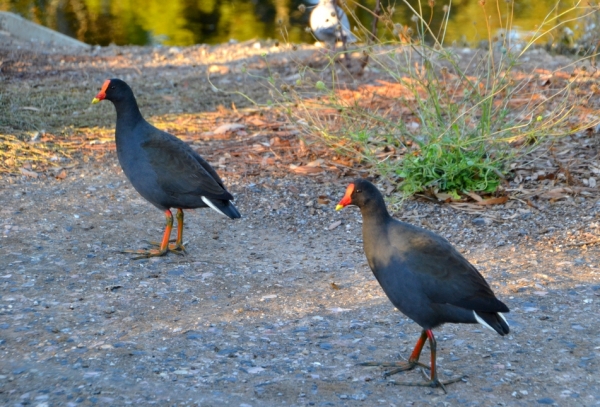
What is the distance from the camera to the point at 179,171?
557cm

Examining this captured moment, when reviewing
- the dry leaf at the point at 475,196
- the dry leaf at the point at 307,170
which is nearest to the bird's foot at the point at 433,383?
the dry leaf at the point at 475,196

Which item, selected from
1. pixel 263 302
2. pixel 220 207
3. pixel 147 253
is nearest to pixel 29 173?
pixel 147 253

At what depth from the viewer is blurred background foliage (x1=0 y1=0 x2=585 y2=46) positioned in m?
14.5

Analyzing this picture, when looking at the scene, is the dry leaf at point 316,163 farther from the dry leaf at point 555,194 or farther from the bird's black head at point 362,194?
the bird's black head at point 362,194

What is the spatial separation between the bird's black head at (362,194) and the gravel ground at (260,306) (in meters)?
0.81

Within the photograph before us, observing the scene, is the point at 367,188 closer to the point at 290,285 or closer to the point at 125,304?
the point at 290,285

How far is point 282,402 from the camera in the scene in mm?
3729

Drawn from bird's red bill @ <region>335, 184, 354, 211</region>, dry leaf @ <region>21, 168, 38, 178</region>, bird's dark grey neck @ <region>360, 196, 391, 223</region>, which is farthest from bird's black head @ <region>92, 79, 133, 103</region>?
bird's dark grey neck @ <region>360, 196, 391, 223</region>

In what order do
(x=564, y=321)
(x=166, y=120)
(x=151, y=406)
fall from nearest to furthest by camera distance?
(x=151, y=406) < (x=564, y=321) < (x=166, y=120)

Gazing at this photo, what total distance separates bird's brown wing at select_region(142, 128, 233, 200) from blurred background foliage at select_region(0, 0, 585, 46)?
8630 mm

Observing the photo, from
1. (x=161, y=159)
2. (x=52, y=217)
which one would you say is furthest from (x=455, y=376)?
(x=52, y=217)

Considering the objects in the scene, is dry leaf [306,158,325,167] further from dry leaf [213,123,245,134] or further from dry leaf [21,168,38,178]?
dry leaf [21,168,38,178]

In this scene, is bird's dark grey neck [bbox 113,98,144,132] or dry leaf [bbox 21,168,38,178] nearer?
bird's dark grey neck [bbox 113,98,144,132]

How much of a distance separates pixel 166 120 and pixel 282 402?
204 inches
